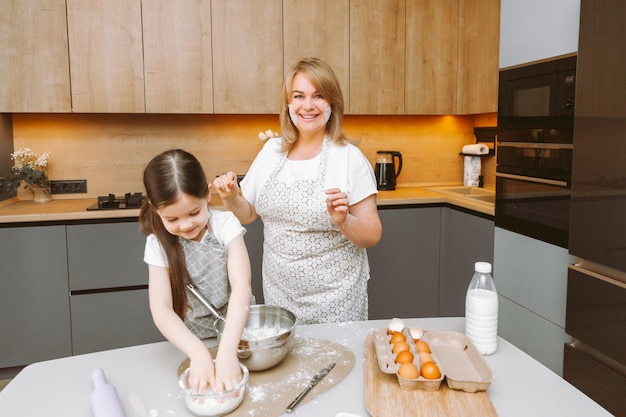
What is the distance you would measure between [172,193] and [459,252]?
7.12 feet

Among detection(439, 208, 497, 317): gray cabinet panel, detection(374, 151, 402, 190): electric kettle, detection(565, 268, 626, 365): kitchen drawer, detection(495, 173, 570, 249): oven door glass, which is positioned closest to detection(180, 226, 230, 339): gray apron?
detection(565, 268, 626, 365): kitchen drawer

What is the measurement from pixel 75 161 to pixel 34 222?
26.3 inches

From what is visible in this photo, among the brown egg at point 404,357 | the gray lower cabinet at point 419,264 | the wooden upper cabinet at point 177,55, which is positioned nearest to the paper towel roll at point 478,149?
the gray lower cabinet at point 419,264

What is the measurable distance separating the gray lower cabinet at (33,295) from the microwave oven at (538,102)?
220 cm

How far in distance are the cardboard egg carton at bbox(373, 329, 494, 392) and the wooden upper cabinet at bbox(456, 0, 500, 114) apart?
85.4 inches

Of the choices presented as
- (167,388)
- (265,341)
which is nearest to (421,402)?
(265,341)

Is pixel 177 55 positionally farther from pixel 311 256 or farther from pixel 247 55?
pixel 311 256

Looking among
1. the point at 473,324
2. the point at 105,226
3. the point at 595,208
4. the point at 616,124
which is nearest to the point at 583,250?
the point at 595,208

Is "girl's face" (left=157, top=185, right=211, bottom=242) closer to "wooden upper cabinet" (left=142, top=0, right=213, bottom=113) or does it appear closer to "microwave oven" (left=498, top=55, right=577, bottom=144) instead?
"microwave oven" (left=498, top=55, right=577, bottom=144)

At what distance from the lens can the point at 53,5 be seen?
2.64m

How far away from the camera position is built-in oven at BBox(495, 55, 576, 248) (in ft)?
6.56

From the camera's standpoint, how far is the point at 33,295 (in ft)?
8.36

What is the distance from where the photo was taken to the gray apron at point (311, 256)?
64.2 inches

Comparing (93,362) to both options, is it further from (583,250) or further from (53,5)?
(53,5)
